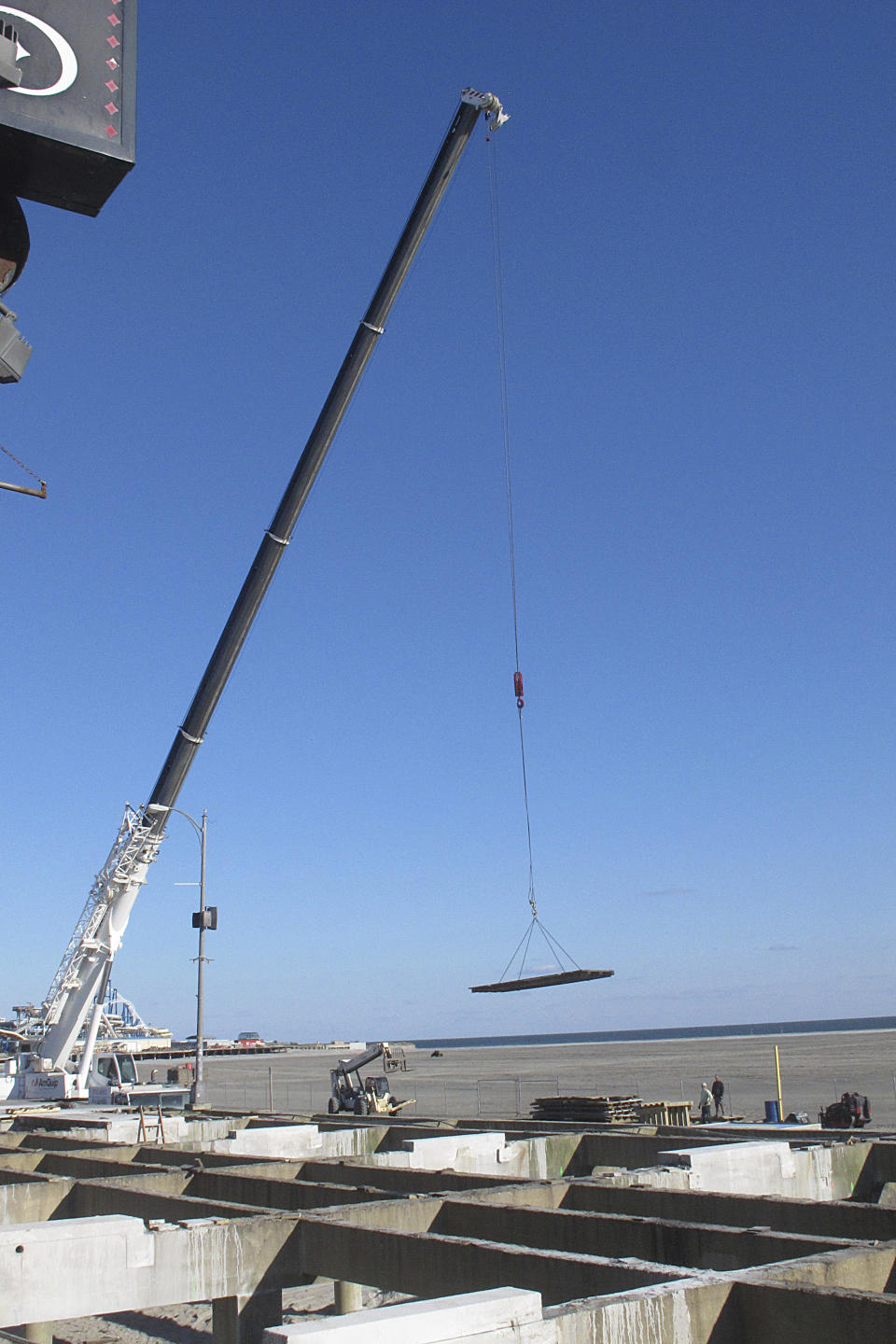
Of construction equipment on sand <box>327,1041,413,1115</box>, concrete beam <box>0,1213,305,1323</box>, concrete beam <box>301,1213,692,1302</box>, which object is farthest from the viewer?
construction equipment on sand <box>327,1041,413,1115</box>

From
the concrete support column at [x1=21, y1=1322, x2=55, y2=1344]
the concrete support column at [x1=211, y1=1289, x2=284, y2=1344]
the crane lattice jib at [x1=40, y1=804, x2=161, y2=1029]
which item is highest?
the crane lattice jib at [x1=40, y1=804, x2=161, y2=1029]

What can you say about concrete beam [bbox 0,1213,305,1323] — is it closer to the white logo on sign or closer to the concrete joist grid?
the concrete joist grid

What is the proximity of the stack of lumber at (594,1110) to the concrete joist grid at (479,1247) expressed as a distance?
10.8 meters

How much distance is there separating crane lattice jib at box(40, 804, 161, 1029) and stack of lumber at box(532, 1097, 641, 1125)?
1575 cm

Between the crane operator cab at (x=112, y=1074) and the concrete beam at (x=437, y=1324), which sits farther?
the crane operator cab at (x=112, y=1074)

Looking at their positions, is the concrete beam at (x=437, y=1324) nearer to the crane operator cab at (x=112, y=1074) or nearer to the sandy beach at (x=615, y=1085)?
the sandy beach at (x=615, y=1085)

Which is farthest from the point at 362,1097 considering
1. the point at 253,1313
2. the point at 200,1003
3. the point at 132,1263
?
the point at 132,1263

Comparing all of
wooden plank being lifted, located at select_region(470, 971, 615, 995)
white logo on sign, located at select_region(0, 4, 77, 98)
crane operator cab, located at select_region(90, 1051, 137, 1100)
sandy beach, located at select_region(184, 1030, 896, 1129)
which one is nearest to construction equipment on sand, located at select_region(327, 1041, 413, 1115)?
sandy beach, located at select_region(184, 1030, 896, 1129)

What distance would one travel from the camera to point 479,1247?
31.1 ft

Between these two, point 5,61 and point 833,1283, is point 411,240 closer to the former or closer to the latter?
point 5,61

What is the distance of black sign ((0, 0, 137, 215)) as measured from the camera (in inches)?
288

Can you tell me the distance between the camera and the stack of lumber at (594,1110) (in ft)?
95.6

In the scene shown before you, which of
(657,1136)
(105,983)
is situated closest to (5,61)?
(657,1136)

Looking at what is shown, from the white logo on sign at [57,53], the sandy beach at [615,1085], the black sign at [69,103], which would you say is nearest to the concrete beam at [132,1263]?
the black sign at [69,103]
